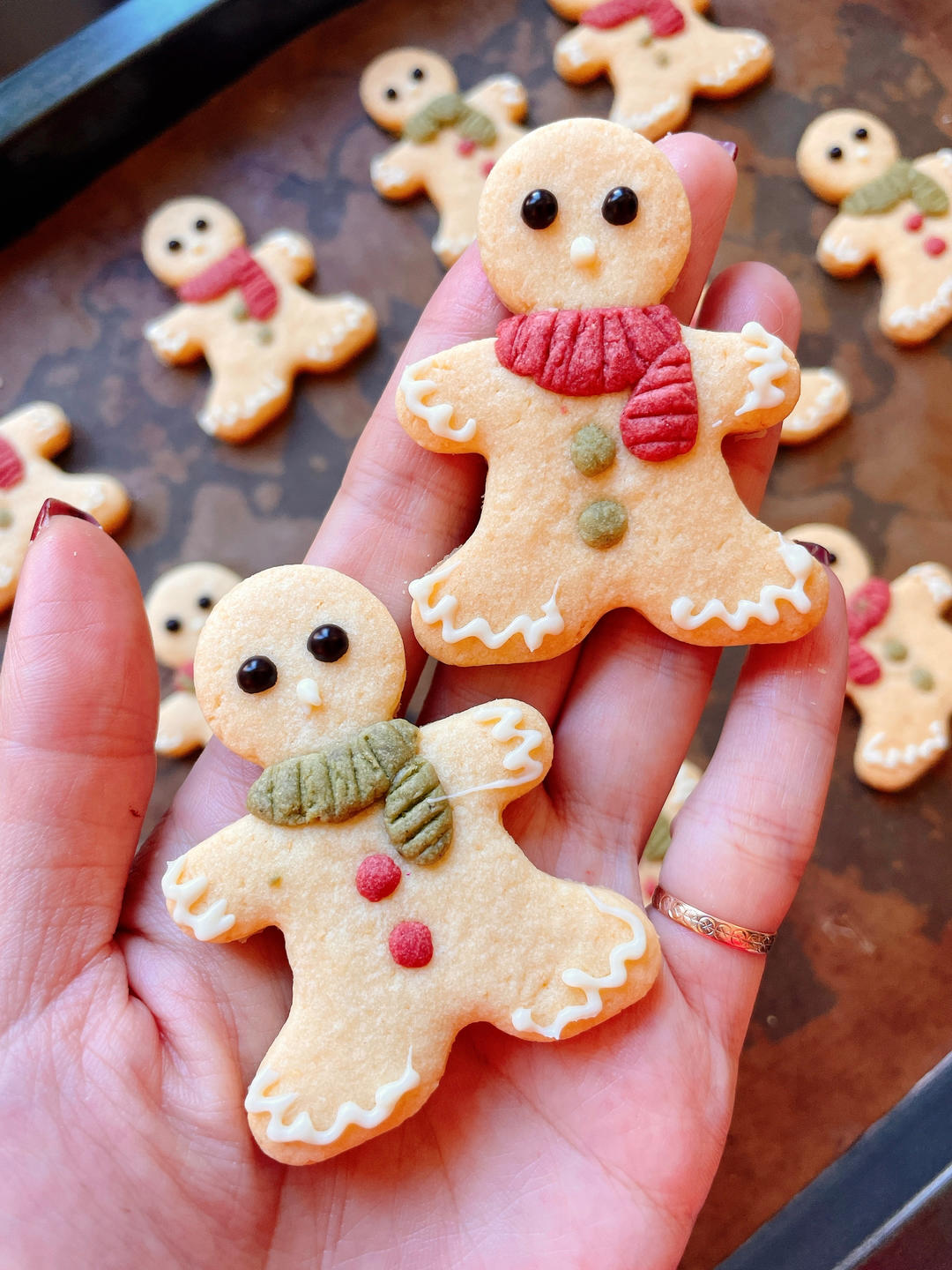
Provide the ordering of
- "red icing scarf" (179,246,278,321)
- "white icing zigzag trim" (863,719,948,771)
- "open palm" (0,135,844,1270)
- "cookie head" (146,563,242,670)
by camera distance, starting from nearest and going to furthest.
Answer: "open palm" (0,135,844,1270), "white icing zigzag trim" (863,719,948,771), "cookie head" (146,563,242,670), "red icing scarf" (179,246,278,321)

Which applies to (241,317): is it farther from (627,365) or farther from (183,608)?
(627,365)

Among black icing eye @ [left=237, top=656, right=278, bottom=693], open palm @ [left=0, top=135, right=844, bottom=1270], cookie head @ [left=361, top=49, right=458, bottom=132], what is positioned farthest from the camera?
cookie head @ [left=361, top=49, right=458, bottom=132]

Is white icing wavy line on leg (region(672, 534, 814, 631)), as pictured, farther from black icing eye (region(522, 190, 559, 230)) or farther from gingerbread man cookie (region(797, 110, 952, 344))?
gingerbread man cookie (region(797, 110, 952, 344))

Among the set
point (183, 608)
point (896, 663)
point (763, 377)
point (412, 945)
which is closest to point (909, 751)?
point (896, 663)

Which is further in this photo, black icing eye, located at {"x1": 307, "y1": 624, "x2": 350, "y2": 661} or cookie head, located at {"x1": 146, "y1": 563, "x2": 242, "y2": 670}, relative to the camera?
cookie head, located at {"x1": 146, "y1": 563, "x2": 242, "y2": 670}

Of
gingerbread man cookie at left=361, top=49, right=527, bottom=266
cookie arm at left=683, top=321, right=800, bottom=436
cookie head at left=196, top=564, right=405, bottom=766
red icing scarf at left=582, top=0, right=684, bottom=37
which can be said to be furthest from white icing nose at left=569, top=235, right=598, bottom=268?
red icing scarf at left=582, top=0, right=684, bottom=37

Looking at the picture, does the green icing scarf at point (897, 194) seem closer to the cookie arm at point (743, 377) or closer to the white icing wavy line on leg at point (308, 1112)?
the cookie arm at point (743, 377)

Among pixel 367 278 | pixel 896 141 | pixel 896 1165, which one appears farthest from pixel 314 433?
pixel 896 1165
